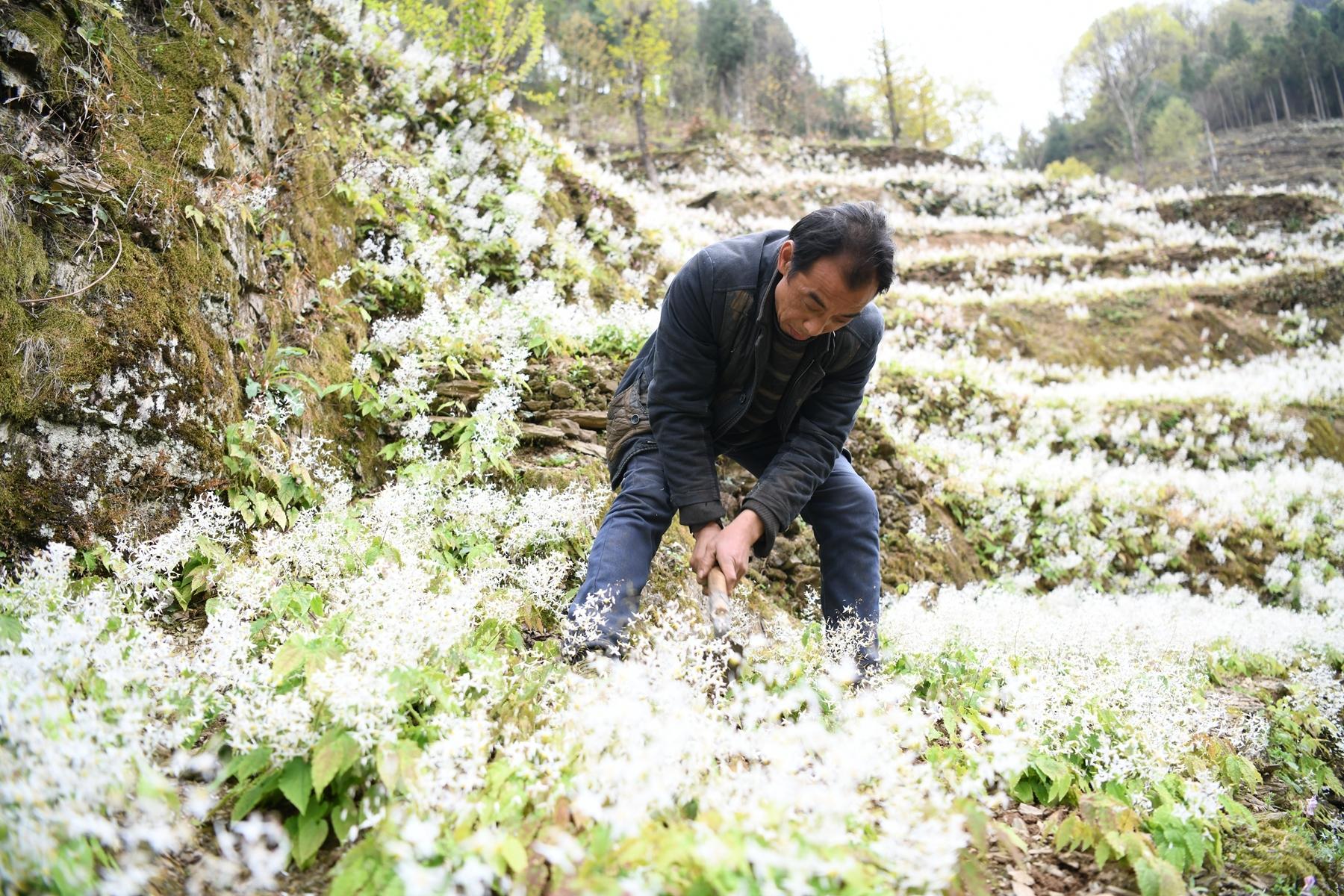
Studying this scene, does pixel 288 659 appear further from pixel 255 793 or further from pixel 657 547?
pixel 657 547

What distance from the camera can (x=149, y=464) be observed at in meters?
Answer: 3.79

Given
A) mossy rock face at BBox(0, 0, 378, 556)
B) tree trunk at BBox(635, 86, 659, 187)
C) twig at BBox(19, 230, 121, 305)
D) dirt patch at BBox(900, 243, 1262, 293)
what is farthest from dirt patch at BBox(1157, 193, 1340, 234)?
twig at BBox(19, 230, 121, 305)

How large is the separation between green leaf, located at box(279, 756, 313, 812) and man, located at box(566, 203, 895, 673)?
3.95ft

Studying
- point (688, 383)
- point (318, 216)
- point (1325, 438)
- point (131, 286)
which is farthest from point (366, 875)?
point (1325, 438)

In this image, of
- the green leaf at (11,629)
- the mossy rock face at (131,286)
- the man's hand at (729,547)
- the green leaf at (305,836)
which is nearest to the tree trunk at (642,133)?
the mossy rock face at (131,286)

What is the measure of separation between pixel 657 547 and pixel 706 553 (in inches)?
17.7

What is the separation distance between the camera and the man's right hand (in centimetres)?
360

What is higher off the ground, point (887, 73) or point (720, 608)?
point (887, 73)

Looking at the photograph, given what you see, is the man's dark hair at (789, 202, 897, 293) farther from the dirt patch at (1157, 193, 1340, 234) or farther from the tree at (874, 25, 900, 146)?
the tree at (874, 25, 900, 146)

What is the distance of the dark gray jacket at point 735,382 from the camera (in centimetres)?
379

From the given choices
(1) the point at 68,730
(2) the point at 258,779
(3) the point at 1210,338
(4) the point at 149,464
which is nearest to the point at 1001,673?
(2) the point at 258,779

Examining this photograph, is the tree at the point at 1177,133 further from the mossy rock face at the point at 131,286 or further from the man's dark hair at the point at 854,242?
the mossy rock face at the point at 131,286

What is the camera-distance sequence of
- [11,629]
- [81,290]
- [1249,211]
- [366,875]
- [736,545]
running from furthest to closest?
[1249,211] → [81,290] → [736,545] → [11,629] → [366,875]

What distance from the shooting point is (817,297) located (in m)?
3.43
